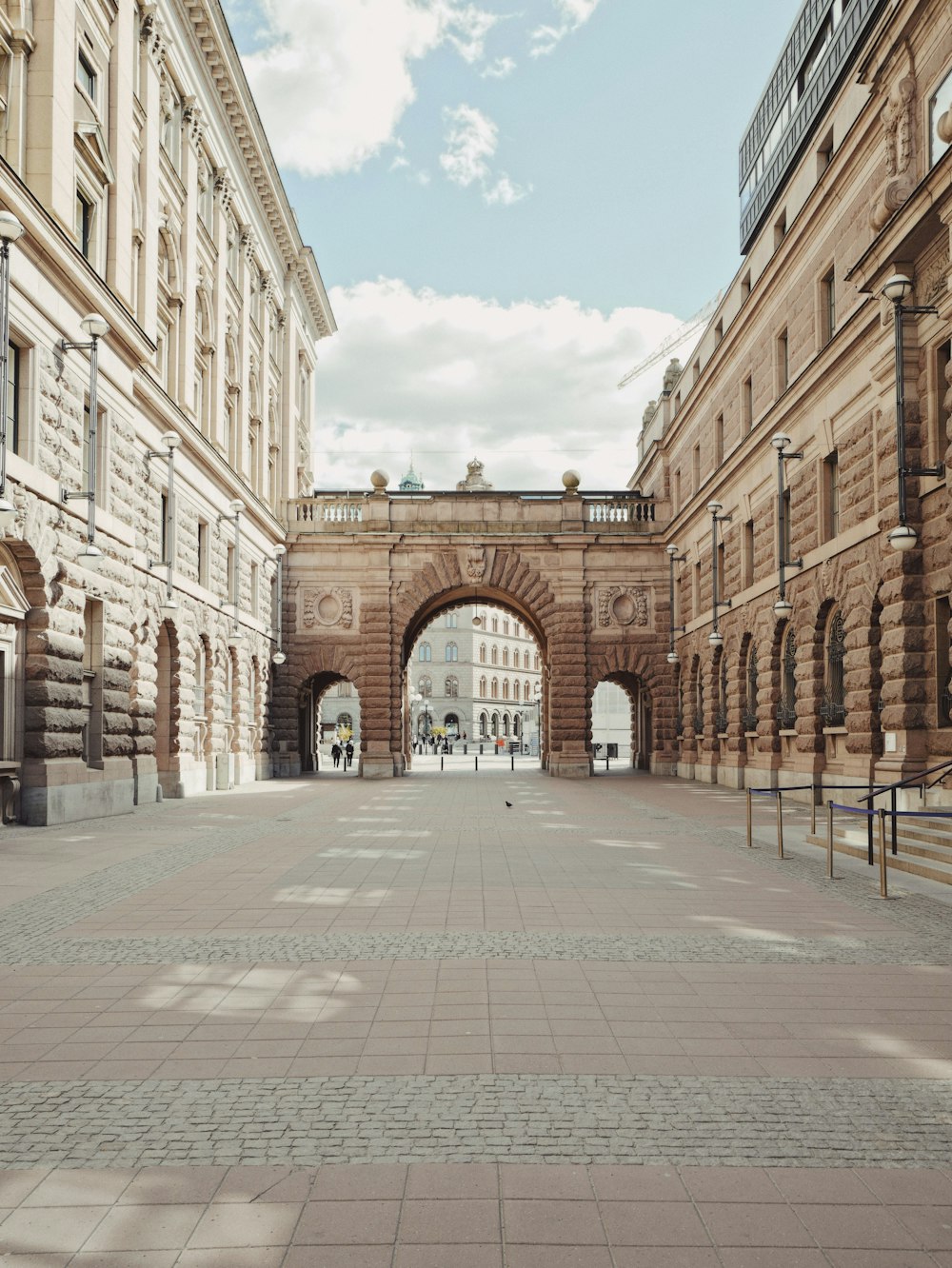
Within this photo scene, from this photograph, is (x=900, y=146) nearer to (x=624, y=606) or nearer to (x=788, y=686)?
(x=788, y=686)

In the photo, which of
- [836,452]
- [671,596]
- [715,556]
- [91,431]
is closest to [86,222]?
[91,431]

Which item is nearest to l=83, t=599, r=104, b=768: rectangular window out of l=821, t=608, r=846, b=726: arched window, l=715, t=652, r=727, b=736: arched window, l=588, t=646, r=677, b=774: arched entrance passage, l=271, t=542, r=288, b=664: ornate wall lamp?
l=821, t=608, r=846, b=726: arched window

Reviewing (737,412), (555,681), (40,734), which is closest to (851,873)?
(40,734)

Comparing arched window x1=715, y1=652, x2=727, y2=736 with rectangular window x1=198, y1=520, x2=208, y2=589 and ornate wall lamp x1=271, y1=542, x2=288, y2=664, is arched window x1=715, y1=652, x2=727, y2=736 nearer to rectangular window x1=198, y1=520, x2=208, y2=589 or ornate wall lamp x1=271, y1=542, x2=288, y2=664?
rectangular window x1=198, y1=520, x2=208, y2=589

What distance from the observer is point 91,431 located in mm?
17750

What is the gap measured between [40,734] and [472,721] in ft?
277

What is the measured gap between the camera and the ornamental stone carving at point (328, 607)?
38.2m

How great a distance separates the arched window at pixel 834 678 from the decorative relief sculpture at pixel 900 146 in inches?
287

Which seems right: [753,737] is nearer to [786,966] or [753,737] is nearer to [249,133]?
[786,966]

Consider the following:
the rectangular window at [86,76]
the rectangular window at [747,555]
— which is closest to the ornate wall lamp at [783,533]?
the rectangular window at [747,555]

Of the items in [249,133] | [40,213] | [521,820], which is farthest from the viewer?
[249,133]

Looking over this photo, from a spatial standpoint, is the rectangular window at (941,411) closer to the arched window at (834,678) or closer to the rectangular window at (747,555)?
the arched window at (834,678)

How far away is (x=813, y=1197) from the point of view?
13.0 ft

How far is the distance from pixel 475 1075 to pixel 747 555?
24.2m
